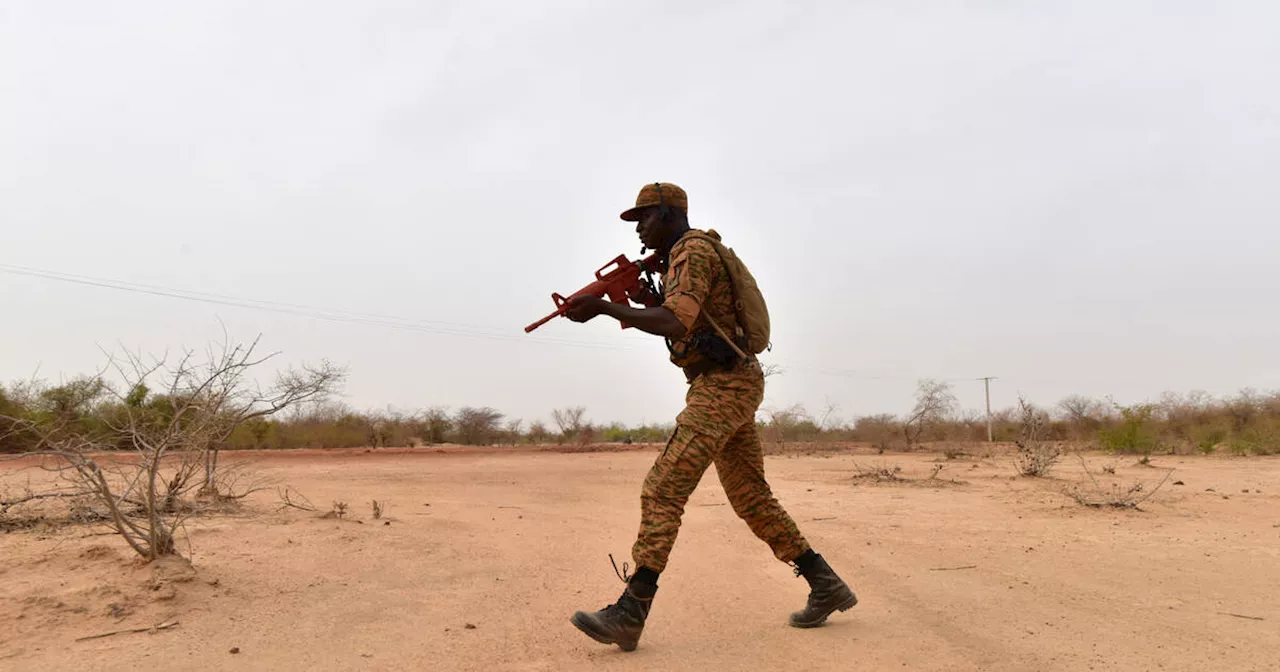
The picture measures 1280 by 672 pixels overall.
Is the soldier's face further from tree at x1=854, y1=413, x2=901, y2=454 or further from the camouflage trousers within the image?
tree at x1=854, y1=413, x2=901, y2=454

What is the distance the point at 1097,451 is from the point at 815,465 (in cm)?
872

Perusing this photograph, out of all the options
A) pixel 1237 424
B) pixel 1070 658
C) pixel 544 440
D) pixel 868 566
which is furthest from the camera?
pixel 544 440

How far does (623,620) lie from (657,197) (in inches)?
72.4

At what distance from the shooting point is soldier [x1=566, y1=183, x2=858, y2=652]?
2.81 metres

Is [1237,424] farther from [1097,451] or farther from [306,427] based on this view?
[306,427]

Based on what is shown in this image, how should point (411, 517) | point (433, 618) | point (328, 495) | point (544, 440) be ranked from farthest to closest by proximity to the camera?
point (544, 440) < point (328, 495) < point (411, 517) < point (433, 618)

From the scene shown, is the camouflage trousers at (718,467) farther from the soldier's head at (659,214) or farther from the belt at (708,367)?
the soldier's head at (659,214)

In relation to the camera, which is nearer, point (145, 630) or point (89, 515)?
point (145, 630)

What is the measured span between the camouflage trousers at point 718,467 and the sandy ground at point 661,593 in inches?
15.7

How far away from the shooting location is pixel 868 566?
4.35 m

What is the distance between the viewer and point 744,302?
3.15 metres

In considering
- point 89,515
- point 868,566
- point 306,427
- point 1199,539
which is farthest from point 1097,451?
point 306,427

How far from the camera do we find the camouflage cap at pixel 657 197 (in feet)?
11.0

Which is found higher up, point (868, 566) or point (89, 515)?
point (89, 515)
